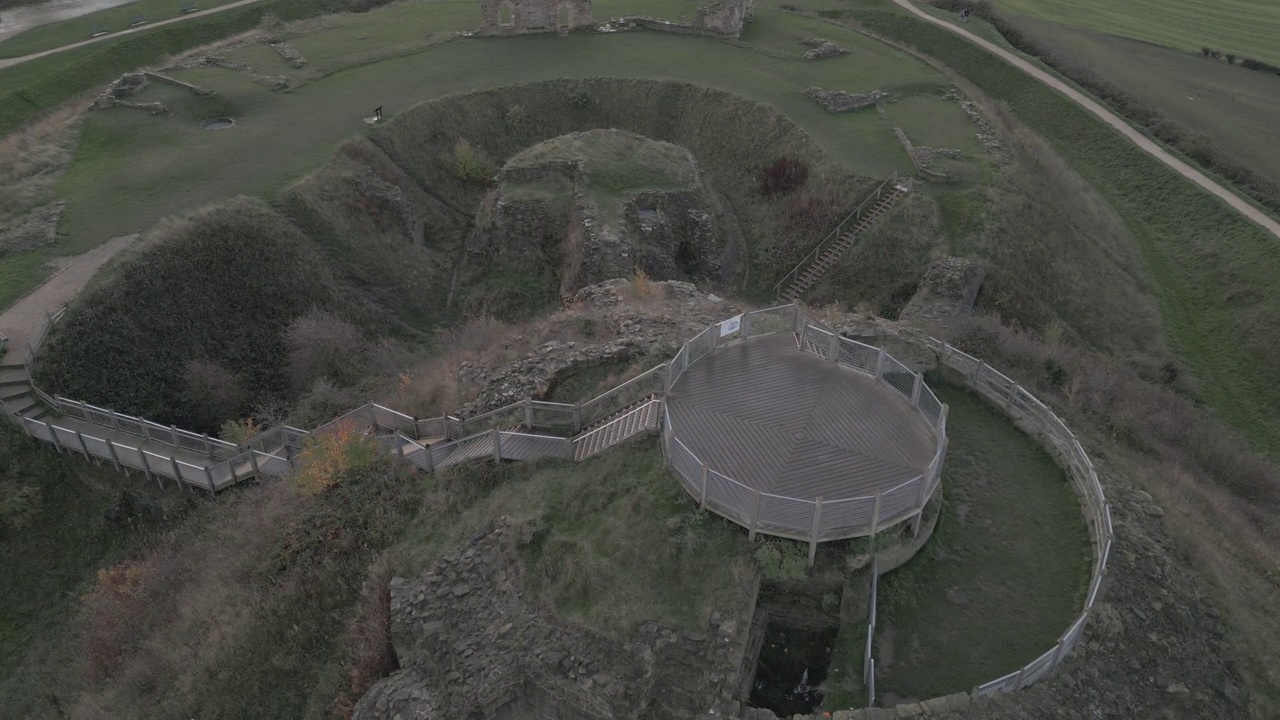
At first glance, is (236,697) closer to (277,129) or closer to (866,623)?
(866,623)

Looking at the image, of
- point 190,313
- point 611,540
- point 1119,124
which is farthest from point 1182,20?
point 190,313

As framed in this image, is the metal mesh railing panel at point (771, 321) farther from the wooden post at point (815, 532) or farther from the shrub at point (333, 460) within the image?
the shrub at point (333, 460)

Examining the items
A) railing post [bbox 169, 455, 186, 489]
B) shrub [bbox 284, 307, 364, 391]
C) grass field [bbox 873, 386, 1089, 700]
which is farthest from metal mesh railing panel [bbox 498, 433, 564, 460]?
shrub [bbox 284, 307, 364, 391]

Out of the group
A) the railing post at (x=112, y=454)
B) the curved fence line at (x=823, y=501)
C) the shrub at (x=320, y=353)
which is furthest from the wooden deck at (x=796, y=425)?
the railing post at (x=112, y=454)

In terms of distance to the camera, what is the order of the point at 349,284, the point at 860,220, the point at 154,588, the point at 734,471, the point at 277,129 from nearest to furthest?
the point at 734,471
the point at 154,588
the point at 349,284
the point at 860,220
the point at 277,129

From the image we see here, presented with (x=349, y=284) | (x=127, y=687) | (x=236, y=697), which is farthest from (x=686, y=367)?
(x=349, y=284)

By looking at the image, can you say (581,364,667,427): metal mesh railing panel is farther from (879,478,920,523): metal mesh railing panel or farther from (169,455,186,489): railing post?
(169,455,186,489): railing post
